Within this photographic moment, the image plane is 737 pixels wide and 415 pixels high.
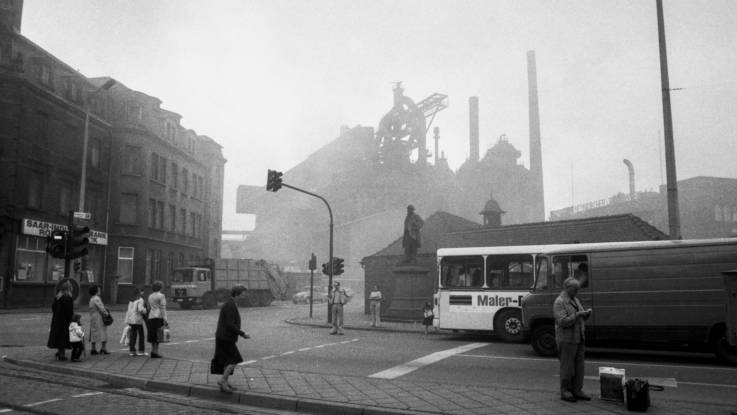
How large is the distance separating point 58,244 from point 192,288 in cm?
2137

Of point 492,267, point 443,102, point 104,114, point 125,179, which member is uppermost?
point 443,102

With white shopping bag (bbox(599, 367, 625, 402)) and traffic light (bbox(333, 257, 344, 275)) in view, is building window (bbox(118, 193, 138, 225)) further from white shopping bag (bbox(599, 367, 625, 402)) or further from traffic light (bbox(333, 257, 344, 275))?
white shopping bag (bbox(599, 367, 625, 402))

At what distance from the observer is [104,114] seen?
37.8 metres

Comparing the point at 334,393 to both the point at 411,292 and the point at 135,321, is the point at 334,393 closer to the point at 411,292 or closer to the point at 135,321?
the point at 135,321

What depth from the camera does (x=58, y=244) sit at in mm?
13008

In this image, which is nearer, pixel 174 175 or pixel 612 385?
pixel 612 385

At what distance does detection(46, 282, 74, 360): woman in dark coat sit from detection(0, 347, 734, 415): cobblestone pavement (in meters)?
0.40

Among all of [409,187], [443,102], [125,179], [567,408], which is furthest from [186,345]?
[443,102]

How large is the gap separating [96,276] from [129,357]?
86.6ft

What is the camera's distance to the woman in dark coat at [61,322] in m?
10.9

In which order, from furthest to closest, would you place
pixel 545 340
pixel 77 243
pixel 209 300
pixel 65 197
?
pixel 209 300
pixel 65 197
pixel 77 243
pixel 545 340

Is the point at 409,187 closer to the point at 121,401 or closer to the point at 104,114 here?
the point at 104,114

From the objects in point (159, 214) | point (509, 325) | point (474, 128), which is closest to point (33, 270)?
point (159, 214)

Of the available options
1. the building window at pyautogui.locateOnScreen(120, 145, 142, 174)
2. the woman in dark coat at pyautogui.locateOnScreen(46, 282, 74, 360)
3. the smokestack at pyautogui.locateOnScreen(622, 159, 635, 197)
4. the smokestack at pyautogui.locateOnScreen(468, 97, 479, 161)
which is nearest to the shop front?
the building window at pyautogui.locateOnScreen(120, 145, 142, 174)
